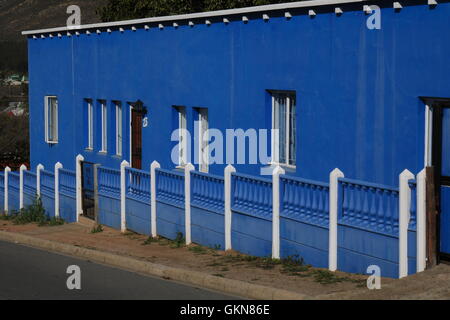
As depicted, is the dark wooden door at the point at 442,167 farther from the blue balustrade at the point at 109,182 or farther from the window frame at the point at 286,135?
the blue balustrade at the point at 109,182

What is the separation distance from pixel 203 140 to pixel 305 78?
4.11 metres

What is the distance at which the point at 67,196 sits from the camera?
22.3m

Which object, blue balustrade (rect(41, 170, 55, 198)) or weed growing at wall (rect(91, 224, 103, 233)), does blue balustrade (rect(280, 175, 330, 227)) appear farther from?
blue balustrade (rect(41, 170, 55, 198))

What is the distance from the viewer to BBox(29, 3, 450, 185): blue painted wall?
14102 mm

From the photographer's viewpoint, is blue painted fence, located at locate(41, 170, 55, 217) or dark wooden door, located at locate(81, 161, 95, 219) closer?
dark wooden door, located at locate(81, 161, 95, 219)

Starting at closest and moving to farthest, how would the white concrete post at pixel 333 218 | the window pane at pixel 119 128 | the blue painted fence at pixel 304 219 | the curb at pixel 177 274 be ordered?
the curb at pixel 177 274 < the white concrete post at pixel 333 218 < the blue painted fence at pixel 304 219 < the window pane at pixel 119 128

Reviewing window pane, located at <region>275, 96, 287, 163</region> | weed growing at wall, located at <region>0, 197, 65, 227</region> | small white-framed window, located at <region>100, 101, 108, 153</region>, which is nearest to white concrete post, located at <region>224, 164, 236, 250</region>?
window pane, located at <region>275, 96, 287, 163</region>

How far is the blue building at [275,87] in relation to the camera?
14.0 m

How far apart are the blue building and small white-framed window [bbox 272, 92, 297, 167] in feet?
0.08

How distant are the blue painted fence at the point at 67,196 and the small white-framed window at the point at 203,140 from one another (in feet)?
10.9

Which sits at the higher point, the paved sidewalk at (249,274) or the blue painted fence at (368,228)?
the blue painted fence at (368,228)

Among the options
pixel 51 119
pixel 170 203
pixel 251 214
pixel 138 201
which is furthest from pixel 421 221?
pixel 51 119

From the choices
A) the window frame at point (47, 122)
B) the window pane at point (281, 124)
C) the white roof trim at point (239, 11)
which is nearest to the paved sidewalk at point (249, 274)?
the window pane at point (281, 124)
